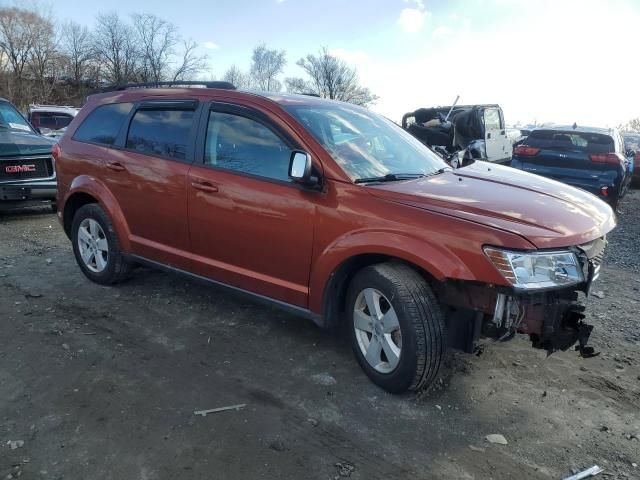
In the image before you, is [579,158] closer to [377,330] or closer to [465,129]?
[465,129]

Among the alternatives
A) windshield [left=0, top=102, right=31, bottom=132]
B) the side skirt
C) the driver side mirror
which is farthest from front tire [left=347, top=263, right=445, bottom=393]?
windshield [left=0, top=102, right=31, bottom=132]

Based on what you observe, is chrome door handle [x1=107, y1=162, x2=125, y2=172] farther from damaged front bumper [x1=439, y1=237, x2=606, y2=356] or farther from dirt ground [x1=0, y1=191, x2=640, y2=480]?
damaged front bumper [x1=439, y1=237, x2=606, y2=356]

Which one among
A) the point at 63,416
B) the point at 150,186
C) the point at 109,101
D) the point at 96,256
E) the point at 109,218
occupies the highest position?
the point at 109,101

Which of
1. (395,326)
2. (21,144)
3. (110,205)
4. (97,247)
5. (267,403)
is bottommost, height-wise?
(267,403)

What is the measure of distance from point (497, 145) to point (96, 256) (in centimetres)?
1117

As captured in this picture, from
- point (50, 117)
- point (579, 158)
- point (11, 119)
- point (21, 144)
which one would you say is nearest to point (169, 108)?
point (21, 144)

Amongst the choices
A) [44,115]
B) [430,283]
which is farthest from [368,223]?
[44,115]

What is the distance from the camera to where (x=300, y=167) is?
314cm

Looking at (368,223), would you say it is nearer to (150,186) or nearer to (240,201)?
(240,201)

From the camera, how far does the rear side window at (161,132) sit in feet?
13.3

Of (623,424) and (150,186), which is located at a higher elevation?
(150,186)

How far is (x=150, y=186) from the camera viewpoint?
4191 mm

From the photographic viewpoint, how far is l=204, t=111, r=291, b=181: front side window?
3.51 m

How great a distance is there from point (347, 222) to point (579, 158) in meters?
7.25
